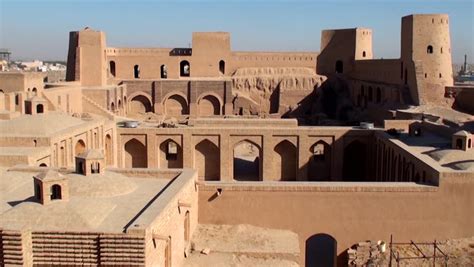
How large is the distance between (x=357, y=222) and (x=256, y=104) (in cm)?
2438

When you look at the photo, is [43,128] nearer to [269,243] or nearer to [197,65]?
[269,243]

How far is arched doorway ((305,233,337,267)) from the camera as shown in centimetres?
1767

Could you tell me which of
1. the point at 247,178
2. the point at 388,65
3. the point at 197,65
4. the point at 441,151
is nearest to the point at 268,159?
the point at 247,178

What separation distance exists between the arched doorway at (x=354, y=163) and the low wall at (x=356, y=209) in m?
9.40

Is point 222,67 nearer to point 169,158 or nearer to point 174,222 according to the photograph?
point 169,158

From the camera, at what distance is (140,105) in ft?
128

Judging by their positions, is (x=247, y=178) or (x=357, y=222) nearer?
(x=357, y=222)

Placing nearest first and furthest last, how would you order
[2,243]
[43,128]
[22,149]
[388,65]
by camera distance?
1. [2,243]
2. [22,149]
3. [43,128]
4. [388,65]

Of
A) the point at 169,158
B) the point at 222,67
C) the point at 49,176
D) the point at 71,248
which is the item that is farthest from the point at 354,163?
the point at 222,67

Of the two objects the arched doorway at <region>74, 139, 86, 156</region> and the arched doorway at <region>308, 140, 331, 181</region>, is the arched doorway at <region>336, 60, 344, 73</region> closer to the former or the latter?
the arched doorway at <region>308, 140, 331, 181</region>

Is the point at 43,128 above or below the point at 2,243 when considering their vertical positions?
above

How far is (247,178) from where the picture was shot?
83.9 ft

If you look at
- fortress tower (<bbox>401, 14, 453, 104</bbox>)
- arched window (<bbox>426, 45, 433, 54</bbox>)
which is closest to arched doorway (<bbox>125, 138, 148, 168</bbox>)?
fortress tower (<bbox>401, 14, 453, 104</bbox>)

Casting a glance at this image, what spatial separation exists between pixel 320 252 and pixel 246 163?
10084mm
